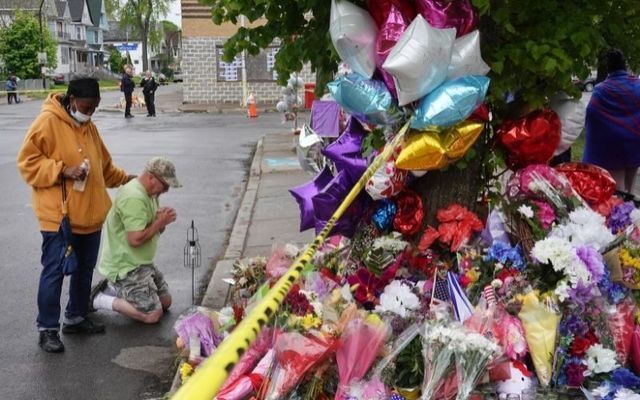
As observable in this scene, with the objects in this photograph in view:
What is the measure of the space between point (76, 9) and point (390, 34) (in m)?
97.9

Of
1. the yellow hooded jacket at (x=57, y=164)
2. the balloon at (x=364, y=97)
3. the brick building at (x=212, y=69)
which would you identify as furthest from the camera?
the brick building at (x=212, y=69)

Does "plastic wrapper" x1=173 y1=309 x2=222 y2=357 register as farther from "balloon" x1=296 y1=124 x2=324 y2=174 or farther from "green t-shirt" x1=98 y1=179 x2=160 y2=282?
"balloon" x1=296 y1=124 x2=324 y2=174

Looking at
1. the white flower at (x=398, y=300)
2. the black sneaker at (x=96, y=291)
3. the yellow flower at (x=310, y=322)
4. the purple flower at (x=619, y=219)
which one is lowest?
the black sneaker at (x=96, y=291)

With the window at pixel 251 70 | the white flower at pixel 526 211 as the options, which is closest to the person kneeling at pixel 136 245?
the white flower at pixel 526 211

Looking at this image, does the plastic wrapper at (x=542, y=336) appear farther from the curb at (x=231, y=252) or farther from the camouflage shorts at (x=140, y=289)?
the camouflage shorts at (x=140, y=289)

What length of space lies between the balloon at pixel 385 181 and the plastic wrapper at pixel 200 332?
1.20 meters

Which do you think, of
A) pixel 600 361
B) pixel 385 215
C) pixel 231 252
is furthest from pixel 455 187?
pixel 231 252

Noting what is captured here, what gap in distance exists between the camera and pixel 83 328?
5277mm

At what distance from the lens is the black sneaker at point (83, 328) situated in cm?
527

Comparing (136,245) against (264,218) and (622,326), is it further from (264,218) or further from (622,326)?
(264,218)

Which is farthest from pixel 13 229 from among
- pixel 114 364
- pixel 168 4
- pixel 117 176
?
pixel 168 4

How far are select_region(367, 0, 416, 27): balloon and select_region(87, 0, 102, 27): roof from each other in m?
101

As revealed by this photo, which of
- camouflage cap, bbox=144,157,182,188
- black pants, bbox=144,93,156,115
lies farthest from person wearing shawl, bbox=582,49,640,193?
black pants, bbox=144,93,156,115

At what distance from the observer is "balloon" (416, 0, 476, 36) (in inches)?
146
